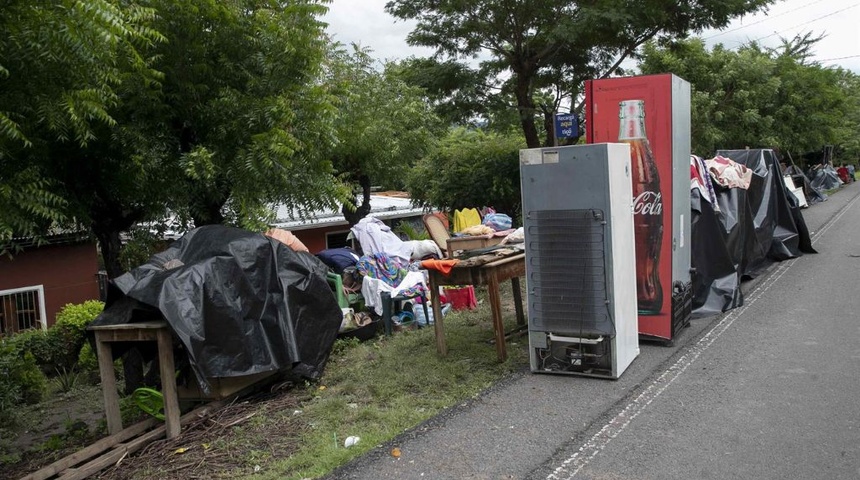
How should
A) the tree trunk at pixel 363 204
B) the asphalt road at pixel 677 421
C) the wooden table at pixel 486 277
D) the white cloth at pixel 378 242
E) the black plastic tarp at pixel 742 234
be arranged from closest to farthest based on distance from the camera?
the asphalt road at pixel 677 421
the wooden table at pixel 486 277
the black plastic tarp at pixel 742 234
the white cloth at pixel 378 242
the tree trunk at pixel 363 204

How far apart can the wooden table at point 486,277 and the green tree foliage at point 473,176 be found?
9231mm

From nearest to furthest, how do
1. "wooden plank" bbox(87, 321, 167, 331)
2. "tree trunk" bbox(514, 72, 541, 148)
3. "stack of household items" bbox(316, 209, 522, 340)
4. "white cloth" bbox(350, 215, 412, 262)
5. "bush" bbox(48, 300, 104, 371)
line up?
"wooden plank" bbox(87, 321, 167, 331) < "stack of household items" bbox(316, 209, 522, 340) < "bush" bbox(48, 300, 104, 371) < "white cloth" bbox(350, 215, 412, 262) < "tree trunk" bbox(514, 72, 541, 148)

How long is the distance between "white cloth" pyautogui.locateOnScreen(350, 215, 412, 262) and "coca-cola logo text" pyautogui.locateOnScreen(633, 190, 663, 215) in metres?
4.61

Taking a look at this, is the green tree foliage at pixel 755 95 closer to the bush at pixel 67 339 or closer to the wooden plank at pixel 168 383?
the bush at pixel 67 339

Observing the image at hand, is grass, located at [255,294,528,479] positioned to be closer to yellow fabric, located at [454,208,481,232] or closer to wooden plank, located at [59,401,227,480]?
wooden plank, located at [59,401,227,480]

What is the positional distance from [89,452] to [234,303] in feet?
5.05

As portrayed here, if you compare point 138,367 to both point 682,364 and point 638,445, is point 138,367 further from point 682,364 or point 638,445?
point 682,364

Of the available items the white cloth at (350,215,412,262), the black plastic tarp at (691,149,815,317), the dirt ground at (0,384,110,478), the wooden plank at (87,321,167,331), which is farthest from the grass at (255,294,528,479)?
the black plastic tarp at (691,149,815,317)

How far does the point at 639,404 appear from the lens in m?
5.32

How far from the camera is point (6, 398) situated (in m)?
7.33

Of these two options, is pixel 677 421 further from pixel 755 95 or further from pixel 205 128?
pixel 755 95

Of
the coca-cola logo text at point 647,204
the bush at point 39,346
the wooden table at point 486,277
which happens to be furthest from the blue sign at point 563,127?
the bush at point 39,346

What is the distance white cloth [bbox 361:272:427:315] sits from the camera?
927 centimetres

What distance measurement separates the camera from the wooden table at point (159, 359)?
5.45 m
